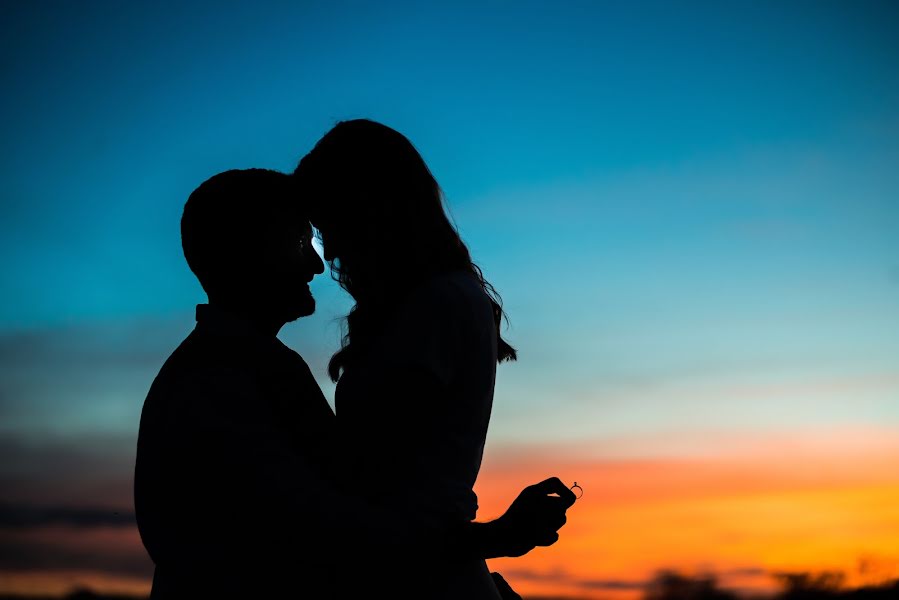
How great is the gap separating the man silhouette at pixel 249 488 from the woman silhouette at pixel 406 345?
0.10 meters

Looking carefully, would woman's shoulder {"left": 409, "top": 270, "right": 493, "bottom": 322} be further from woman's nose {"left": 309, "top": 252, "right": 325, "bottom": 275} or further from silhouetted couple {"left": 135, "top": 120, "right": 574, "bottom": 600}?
woman's nose {"left": 309, "top": 252, "right": 325, "bottom": 275}

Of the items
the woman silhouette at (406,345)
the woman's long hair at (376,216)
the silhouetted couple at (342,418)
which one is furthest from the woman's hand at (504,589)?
the woman's long hair at (376,216)

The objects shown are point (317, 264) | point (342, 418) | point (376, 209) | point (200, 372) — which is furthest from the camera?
point (317, 264)

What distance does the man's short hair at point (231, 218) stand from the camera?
10.5 ft

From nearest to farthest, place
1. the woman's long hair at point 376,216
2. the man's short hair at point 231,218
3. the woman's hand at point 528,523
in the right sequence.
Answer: the woman's hand at point 528,523 < the woman's long hair at point 376,216 < the man's short hair at point 231,218

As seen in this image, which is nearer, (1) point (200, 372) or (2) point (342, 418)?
(2) point (342, 418)

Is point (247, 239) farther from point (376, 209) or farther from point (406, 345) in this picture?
point (406, 345)

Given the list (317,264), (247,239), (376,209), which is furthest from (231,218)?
(376,209)

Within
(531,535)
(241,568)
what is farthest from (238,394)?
(531,535)

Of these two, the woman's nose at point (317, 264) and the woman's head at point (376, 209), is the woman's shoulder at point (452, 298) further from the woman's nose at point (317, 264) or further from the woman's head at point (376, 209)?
the woman's nose at point (317, 264)

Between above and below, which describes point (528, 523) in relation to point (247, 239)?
below

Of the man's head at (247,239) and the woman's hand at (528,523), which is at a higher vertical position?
the man's head at (247,239)

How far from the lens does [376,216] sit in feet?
9.73

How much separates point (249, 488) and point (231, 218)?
1.06m
